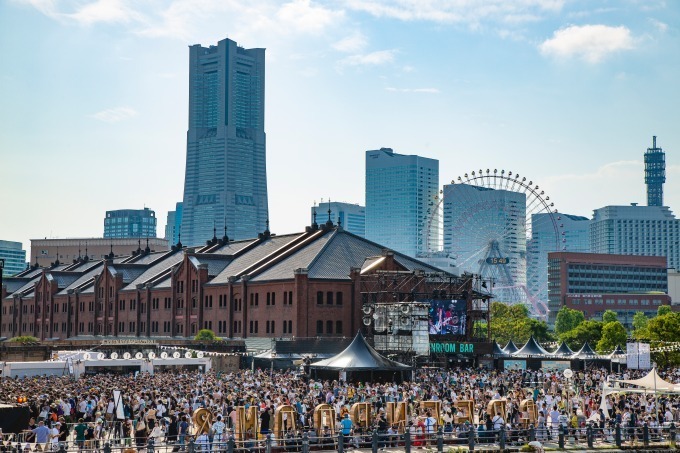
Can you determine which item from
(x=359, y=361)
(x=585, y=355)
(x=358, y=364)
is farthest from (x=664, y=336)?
(x=358, y=364)

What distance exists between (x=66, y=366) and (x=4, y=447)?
37.2 metres

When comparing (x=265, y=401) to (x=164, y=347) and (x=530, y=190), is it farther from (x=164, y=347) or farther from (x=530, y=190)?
(x=530, y=190)

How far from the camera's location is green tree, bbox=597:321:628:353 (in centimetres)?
12369

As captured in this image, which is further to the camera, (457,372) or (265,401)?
(457,372)

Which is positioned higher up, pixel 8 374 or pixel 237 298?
pixel 237 298

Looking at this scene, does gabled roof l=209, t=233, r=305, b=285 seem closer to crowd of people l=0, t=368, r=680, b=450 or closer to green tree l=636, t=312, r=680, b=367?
green tree l=636, t=312, r=680, b=367

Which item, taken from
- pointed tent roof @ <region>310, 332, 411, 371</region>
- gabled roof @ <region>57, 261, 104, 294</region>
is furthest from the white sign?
gabled roof @ <region>57, 261, 104, 294</region>

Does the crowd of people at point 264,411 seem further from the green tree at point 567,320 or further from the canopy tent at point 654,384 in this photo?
the green tree at point 567,320

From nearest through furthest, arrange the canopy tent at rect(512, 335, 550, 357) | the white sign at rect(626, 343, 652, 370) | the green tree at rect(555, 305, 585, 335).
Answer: the white sign at rect(626, 343, 652, 370)
the canopy tent at rect(512, 335, 550, 357)
the green tree at rect(555, 305, 585, 335)

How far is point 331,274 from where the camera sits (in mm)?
88375

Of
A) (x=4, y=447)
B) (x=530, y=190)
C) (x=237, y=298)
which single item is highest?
(x=530, y=190)

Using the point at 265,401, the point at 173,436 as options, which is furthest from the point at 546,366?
the point at 173,436

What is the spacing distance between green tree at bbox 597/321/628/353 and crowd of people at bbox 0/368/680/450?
7063 centimetres

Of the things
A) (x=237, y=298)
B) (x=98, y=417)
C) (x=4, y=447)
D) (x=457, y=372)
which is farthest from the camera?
(x=237, y=298)
